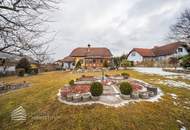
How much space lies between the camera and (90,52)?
118 ft

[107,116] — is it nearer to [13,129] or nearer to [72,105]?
[72,105]

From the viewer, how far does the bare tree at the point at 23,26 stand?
4.86 m

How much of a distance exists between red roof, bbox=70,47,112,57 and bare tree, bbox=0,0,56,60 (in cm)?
2966

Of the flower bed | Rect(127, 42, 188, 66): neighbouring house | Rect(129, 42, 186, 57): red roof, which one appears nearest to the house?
Rect(127, 42, 188, 66): neighbouring house

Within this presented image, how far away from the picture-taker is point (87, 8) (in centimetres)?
838

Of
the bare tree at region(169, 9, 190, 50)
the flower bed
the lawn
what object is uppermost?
the bare tree at region(169, 9, 190, 50)

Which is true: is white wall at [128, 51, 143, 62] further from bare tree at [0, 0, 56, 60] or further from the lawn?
bare tree at [0, 0, 56, 60]

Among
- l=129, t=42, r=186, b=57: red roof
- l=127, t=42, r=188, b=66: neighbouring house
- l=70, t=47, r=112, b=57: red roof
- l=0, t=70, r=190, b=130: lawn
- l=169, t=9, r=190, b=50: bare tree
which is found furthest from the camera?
l=129, t=42, r=186, b=57: red roof

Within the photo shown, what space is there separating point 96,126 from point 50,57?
3250 mm

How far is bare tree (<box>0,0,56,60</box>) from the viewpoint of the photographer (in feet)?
15.9

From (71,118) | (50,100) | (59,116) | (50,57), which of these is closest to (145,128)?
(71,118)

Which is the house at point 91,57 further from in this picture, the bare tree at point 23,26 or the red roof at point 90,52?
the bare tree at point 23,26

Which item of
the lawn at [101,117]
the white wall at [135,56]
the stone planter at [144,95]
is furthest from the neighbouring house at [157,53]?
the lawn at [101,117]

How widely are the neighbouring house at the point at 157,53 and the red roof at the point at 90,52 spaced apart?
9.69 meters
